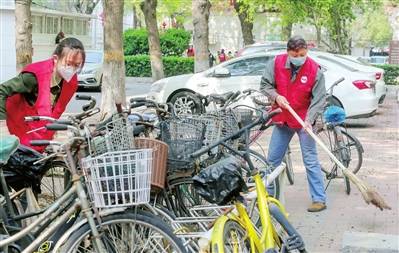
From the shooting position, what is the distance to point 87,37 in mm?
34812

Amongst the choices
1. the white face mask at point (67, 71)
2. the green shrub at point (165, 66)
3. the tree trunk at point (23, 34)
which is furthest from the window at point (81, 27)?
the white face mask at point (67, 71)

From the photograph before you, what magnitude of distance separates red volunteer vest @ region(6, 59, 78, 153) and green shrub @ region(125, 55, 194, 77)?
82.1ft

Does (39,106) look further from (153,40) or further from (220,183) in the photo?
(153,40)

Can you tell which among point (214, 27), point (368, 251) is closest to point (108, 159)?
point (368, 251)

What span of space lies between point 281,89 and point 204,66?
10.5m

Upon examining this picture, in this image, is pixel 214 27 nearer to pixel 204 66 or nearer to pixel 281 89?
pixel 204 66

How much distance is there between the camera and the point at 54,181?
18.7 ft

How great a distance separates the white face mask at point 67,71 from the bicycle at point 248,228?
45.5 inches

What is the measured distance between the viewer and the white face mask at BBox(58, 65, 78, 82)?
15.6 feet

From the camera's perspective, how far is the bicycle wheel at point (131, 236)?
12.8 ft

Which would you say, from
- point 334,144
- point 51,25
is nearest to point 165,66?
point 51,25

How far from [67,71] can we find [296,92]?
2.69m

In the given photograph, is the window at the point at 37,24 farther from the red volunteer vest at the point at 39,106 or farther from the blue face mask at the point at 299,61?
the red volunteer vest at the point at 39,106

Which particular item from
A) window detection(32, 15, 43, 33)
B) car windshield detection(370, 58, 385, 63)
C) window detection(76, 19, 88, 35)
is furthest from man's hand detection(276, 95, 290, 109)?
car windshield detection(370, 58, 385, 63)
